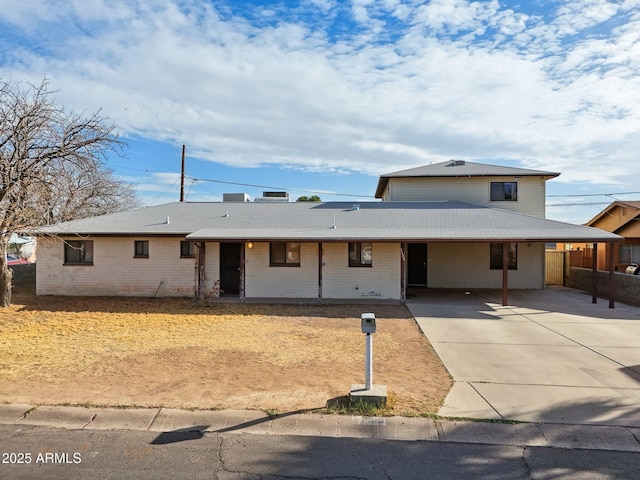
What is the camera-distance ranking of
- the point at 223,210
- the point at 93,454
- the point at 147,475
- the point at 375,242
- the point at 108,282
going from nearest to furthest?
the point at 147,475, the point at 93,454, the point at 375,242, the point at 108,282, the point at 223,210

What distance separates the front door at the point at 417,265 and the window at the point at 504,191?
15.2ft

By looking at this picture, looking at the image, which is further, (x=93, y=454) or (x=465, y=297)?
(x=465, y=297)

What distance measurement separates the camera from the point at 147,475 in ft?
11.8

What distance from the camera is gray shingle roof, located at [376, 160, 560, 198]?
19178 mm

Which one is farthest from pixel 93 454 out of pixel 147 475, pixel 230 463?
pixel 230 463

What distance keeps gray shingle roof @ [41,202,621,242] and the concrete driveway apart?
2.41 metres

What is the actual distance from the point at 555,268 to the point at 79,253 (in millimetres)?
21656

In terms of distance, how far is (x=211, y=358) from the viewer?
736 centimetres

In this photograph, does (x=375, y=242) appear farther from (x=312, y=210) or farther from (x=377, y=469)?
(x=377, y=469)

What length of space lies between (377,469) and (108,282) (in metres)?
14.4

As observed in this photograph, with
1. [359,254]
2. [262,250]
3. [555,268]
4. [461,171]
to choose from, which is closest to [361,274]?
[359,254]

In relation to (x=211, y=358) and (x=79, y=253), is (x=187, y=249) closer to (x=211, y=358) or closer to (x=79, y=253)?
(x=79, y=253)

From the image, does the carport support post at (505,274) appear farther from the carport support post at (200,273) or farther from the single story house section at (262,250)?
the carport support post at (200,273)

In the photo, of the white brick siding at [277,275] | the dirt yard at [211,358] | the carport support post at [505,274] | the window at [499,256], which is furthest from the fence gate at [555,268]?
the white brick siding at [277,275]
